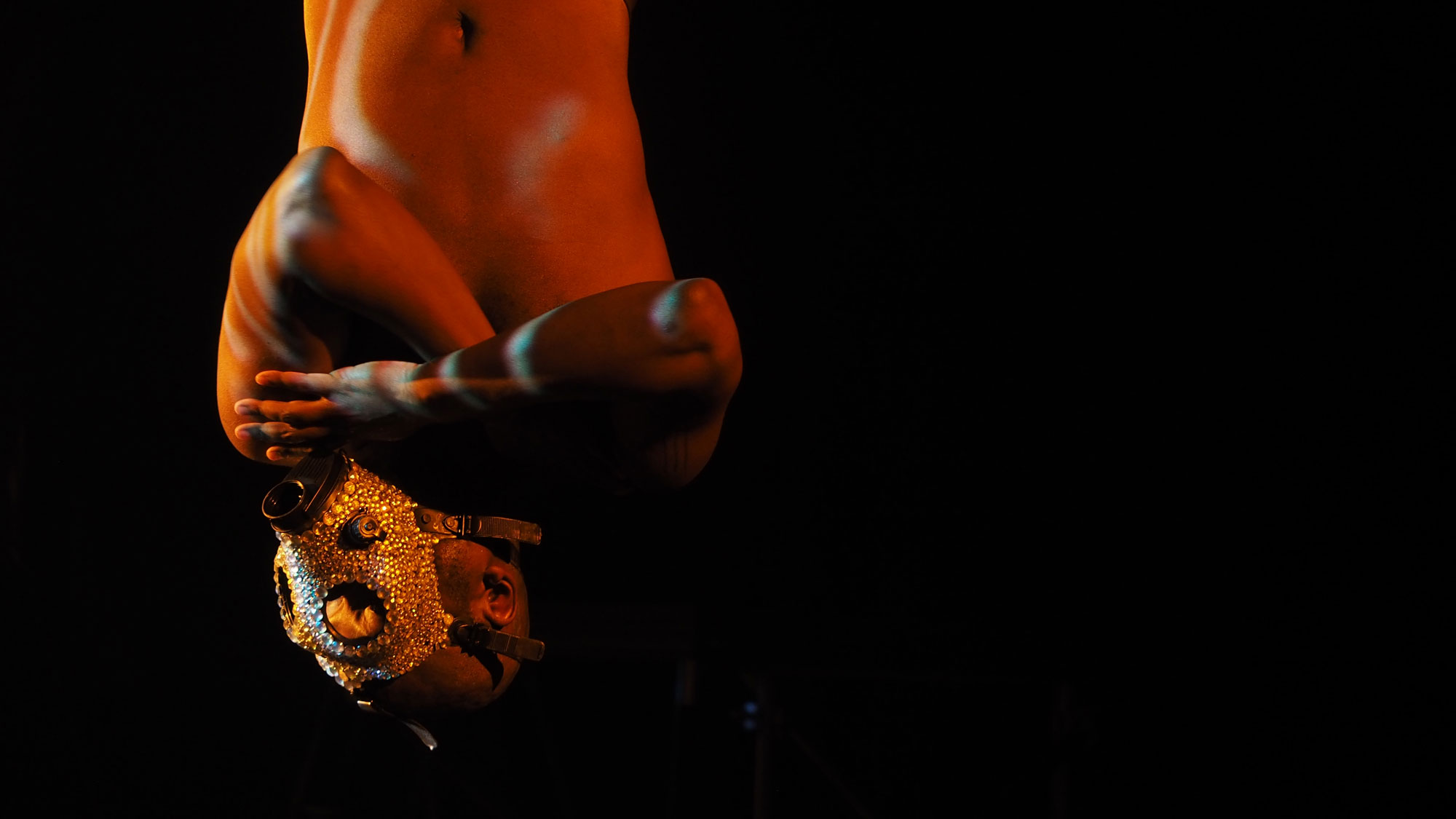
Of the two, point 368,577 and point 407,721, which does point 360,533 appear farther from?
point 407,721

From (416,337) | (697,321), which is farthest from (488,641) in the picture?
(697,321)

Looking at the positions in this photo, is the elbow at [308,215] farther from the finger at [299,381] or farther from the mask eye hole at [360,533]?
the mask eye hole at [360,533]

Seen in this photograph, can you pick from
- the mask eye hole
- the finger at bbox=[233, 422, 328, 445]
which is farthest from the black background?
the finger at bbox=[233, 422, 328, 445]

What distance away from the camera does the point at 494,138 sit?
120cm

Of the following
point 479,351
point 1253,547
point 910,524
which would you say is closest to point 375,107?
point 479,351

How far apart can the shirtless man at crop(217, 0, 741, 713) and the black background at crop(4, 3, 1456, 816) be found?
94cm

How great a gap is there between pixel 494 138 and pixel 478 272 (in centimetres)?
15

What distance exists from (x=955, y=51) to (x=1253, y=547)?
3.79 ft

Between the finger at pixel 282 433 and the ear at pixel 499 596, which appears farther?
the ear at pixel 499 596

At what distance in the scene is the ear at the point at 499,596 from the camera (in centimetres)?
137

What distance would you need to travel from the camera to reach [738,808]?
7.88 ft

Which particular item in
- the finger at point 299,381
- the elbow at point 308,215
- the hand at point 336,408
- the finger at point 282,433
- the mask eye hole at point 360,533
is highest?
the elbow at point 308,215

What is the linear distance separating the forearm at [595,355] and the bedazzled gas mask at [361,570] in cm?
24

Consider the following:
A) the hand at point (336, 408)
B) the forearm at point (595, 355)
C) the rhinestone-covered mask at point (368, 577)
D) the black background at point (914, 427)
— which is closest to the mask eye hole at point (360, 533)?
the rhinestone-covered mask at point (368, 577)
